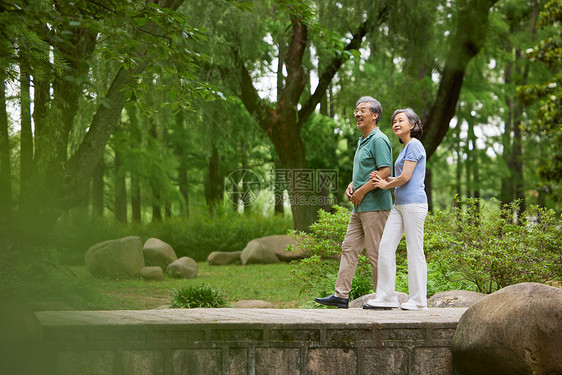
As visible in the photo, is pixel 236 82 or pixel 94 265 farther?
pixel 236 82

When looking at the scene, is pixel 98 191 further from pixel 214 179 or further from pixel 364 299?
pixel 364 299

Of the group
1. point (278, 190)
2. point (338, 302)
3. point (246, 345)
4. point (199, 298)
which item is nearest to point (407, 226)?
point (338, 302)

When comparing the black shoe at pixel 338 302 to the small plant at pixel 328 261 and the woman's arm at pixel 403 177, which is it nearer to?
the woman's arm at pixel 403 177

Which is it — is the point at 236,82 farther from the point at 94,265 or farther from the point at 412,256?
the point at 412,256

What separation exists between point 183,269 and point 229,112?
4.38 m

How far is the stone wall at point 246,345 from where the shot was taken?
4297mm

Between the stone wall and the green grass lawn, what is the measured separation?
4.37 metres

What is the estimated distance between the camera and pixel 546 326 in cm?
449

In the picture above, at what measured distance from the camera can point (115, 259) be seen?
557 inches

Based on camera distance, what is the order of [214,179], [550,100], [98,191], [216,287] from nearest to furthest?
1. [550,100]
2. [216,287]
3. [98,191]
4. [214,179]

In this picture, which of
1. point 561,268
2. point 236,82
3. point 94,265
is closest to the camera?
point 561,268

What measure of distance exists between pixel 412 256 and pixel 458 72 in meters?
9.75

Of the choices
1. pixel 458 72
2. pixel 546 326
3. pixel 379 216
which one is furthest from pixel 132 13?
pixel 458 72

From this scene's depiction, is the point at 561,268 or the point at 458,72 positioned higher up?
the point at 458,72
